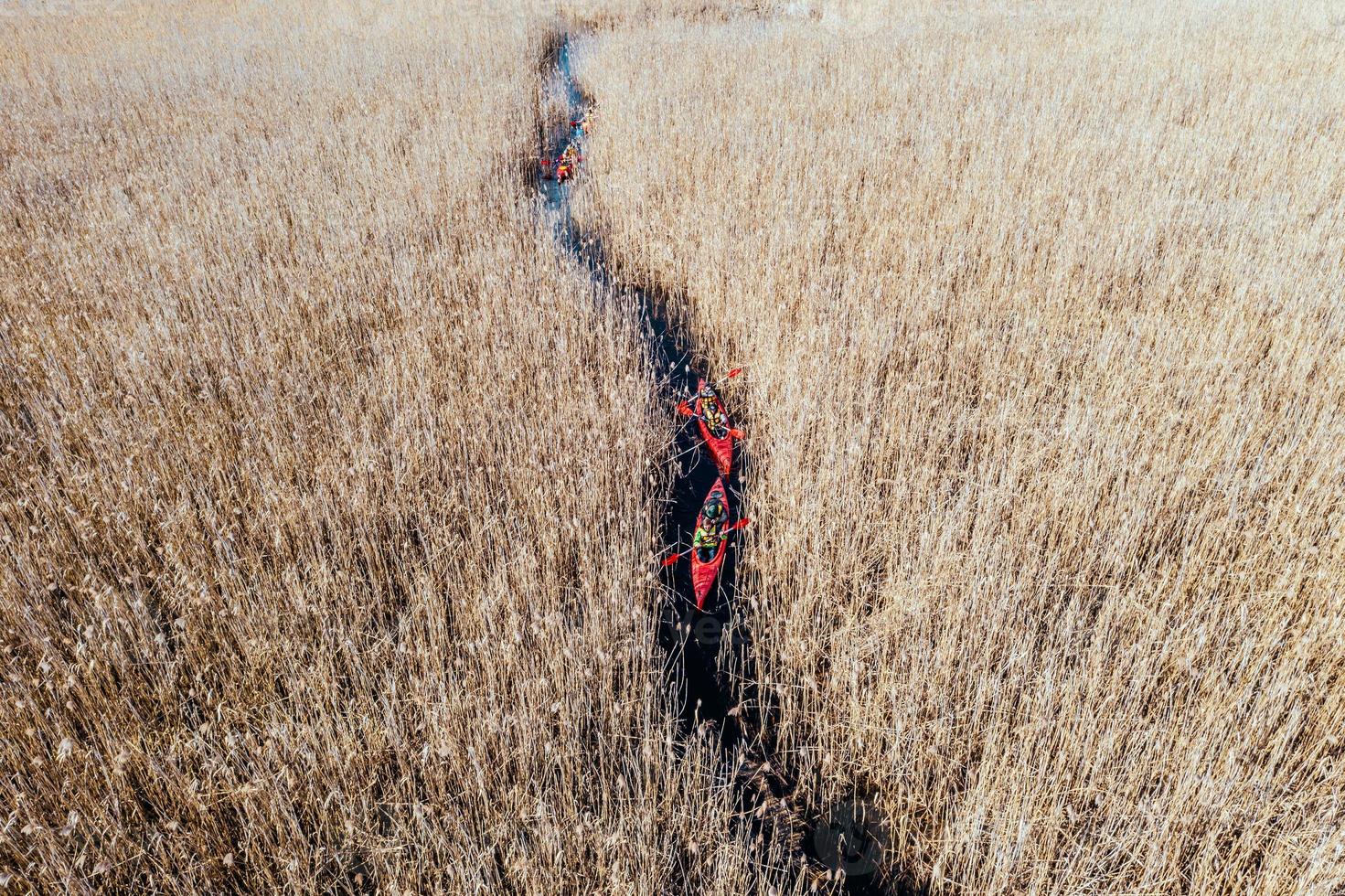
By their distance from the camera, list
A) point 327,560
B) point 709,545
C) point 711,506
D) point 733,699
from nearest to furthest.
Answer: point 733,699
point 327,560
point 709,545
point 711,506

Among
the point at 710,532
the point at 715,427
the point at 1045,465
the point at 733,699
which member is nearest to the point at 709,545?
the point at 710,532

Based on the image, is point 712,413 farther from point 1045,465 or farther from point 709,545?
point 1045,465

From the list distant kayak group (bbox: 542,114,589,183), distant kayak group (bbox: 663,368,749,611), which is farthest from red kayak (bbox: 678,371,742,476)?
distant kayak group (bbox: 542,114,589,183)

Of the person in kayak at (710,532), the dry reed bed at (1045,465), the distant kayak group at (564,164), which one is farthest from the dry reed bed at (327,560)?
the distant kayak group at (564,164)

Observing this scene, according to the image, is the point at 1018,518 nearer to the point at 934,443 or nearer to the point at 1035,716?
the point at 934,443

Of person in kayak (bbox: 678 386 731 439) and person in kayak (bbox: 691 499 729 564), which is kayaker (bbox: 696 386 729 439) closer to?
person in kayak (bbox: 678 386 731 439)

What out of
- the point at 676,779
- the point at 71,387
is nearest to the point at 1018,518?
the point at 676,779

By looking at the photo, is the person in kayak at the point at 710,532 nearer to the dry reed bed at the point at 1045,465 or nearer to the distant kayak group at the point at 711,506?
the distant kayak group at the point at 711,506
